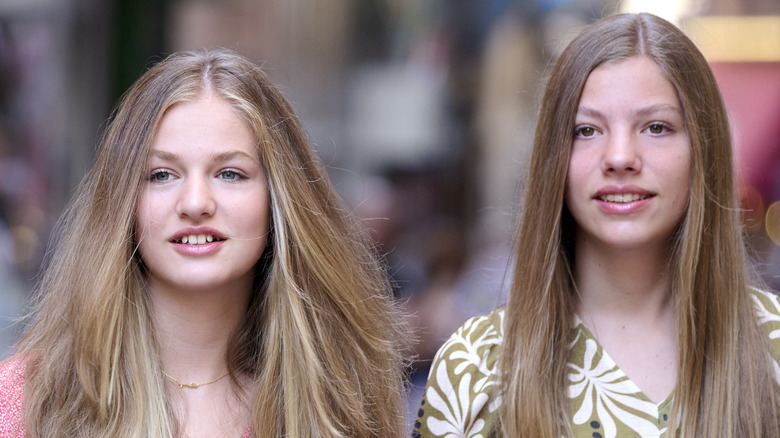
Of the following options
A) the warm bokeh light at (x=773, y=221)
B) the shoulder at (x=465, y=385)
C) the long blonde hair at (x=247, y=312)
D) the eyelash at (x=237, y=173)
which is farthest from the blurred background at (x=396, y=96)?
the eyelash at (x=237, y=173)

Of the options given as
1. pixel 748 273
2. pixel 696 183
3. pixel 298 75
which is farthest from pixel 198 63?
pixel 298 75

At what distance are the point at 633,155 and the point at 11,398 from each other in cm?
167

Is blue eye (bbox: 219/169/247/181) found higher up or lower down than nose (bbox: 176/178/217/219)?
higher up

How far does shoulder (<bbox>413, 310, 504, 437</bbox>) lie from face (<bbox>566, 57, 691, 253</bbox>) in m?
0.45

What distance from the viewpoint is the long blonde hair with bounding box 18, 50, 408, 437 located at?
7.88 ft

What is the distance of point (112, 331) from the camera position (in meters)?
2.43

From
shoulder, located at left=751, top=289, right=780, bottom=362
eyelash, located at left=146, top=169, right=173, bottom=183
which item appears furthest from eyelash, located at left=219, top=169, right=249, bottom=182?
shoulder, located at left=751, top=289, right=780, bottom=362

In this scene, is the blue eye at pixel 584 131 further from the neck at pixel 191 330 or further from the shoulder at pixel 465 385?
the neck at pixel 191 330

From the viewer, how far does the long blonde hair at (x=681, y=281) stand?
2.54 m

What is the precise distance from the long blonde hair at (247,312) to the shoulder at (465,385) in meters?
0.11

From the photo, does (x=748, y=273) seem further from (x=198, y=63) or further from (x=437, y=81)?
(x=437, y=81)

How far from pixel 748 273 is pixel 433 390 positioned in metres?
0.94

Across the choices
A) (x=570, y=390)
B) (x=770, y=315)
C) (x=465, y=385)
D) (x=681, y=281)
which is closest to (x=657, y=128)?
(x=681, y=281)

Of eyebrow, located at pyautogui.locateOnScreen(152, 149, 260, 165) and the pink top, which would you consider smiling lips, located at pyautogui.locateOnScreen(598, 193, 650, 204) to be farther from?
the pink top
